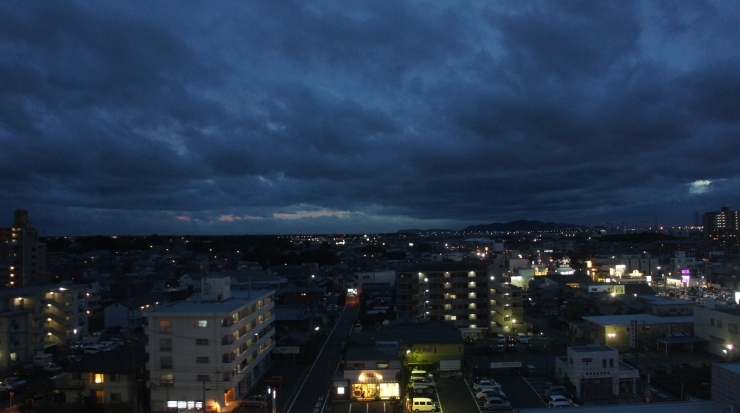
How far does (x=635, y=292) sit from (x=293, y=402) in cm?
1671

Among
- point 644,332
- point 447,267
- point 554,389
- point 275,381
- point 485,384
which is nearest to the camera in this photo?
point 554,389

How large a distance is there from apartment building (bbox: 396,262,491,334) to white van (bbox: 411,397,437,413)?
7.42 meters

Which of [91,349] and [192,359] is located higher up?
[192,359]

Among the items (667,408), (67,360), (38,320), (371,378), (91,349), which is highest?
(667,408)

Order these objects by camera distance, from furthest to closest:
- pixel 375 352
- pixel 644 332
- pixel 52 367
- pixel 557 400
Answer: pixel 644 332, pixel 52 367, pixel 375 352, pixel 557 400

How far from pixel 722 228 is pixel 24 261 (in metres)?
60.9

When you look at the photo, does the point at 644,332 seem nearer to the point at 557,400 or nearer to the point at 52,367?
the point at 557,400

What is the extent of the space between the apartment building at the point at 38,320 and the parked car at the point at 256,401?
23.6 ft

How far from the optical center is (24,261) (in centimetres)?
2211

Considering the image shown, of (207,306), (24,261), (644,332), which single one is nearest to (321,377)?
(207,306)

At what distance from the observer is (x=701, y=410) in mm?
5262

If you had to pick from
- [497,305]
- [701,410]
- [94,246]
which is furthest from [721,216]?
[94,246]

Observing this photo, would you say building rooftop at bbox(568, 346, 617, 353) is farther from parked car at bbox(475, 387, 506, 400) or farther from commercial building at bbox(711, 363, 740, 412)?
commercial building at bbox(711, 363, 740, 412)

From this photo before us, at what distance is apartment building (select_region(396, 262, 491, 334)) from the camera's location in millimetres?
16656
